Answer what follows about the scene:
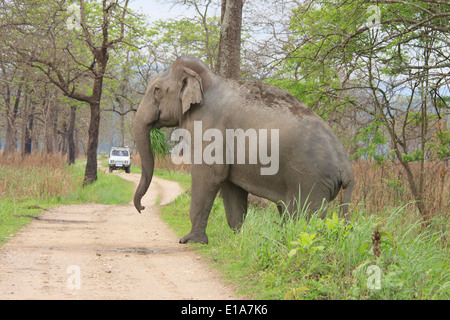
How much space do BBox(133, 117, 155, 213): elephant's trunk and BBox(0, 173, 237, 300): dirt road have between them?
0.78 meters

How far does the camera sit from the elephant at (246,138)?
5.91 metres

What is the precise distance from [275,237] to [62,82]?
521 inches

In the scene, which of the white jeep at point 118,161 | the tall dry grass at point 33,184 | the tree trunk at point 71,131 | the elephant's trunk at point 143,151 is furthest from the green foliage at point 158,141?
the white jeep at point 118,161

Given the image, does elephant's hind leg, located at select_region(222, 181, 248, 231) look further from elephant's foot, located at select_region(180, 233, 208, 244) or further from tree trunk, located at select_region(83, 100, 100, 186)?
tree trunk, located at select_region(83, 100, 100, 186)

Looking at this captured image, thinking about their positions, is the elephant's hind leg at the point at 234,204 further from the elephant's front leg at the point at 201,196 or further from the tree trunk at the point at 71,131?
the tree trunk at the point at 71,131

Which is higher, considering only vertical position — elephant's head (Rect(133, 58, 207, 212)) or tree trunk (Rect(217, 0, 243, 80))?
tree trunk (Rect(217, 0, 243, 80))

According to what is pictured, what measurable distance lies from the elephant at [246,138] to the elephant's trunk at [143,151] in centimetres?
2

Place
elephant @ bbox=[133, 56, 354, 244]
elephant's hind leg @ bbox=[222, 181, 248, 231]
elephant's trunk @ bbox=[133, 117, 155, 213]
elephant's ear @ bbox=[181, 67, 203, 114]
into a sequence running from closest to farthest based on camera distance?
elephant @ bbox=[133, 56, 354, 244]
elephant's ear @ bbox=[181, 67, 203, 114]
elephant's hind leg @ bbox=[222, 181, 248, 231]
elephant's trunk @ bbox=[133, 117, 155, 213]

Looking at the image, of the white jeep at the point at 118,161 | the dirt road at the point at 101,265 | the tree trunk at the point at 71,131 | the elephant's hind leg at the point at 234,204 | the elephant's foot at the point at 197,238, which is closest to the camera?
the dirt road at the point at 101,265

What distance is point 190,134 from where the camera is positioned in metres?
6.73

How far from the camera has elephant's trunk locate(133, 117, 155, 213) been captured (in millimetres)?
7238

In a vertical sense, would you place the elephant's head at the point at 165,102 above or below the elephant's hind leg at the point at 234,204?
above

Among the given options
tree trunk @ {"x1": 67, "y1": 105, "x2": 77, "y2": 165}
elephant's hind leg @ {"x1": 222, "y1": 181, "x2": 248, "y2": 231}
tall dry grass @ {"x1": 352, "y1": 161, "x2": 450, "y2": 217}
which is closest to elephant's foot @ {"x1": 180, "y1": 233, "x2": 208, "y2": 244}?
elephant's hind leg @ {"x1": 222, "y1": 181, "x2": 248, "y2": 231}
